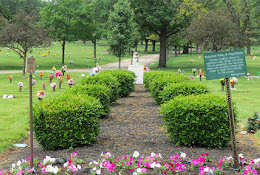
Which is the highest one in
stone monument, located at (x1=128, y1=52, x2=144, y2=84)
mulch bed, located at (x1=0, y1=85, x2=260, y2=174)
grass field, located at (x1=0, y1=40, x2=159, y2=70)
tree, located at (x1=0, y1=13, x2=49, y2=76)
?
tree, located at (x1=0, y1=13, x2=49, y2=76)

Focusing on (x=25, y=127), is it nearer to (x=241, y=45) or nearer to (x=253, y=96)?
(x=253, y=96)

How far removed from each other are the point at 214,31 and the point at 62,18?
16623 mm

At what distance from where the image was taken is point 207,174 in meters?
4.62

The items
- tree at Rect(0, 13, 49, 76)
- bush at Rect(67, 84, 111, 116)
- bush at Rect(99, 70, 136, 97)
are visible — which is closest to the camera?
bush at Rect(67, 84, 111, 116)

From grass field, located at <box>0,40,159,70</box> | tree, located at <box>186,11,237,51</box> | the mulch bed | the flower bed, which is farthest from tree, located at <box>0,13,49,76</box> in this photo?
the flower bed

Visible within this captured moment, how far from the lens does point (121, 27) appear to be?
1064 inches

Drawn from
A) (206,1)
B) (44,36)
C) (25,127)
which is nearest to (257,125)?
(25,127)

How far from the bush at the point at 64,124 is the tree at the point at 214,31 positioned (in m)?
21.6

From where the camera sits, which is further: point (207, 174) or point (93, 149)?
point (93, 149)

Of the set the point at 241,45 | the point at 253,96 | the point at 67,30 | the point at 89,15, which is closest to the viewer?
the point at 253,96

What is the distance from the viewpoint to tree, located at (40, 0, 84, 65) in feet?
114

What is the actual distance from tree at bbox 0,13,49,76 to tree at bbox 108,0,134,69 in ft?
17.8

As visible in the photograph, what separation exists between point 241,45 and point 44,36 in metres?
16.7

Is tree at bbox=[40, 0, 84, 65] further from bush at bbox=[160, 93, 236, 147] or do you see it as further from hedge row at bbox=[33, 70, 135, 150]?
bush at bbox=[160, 93, 236, 147]
